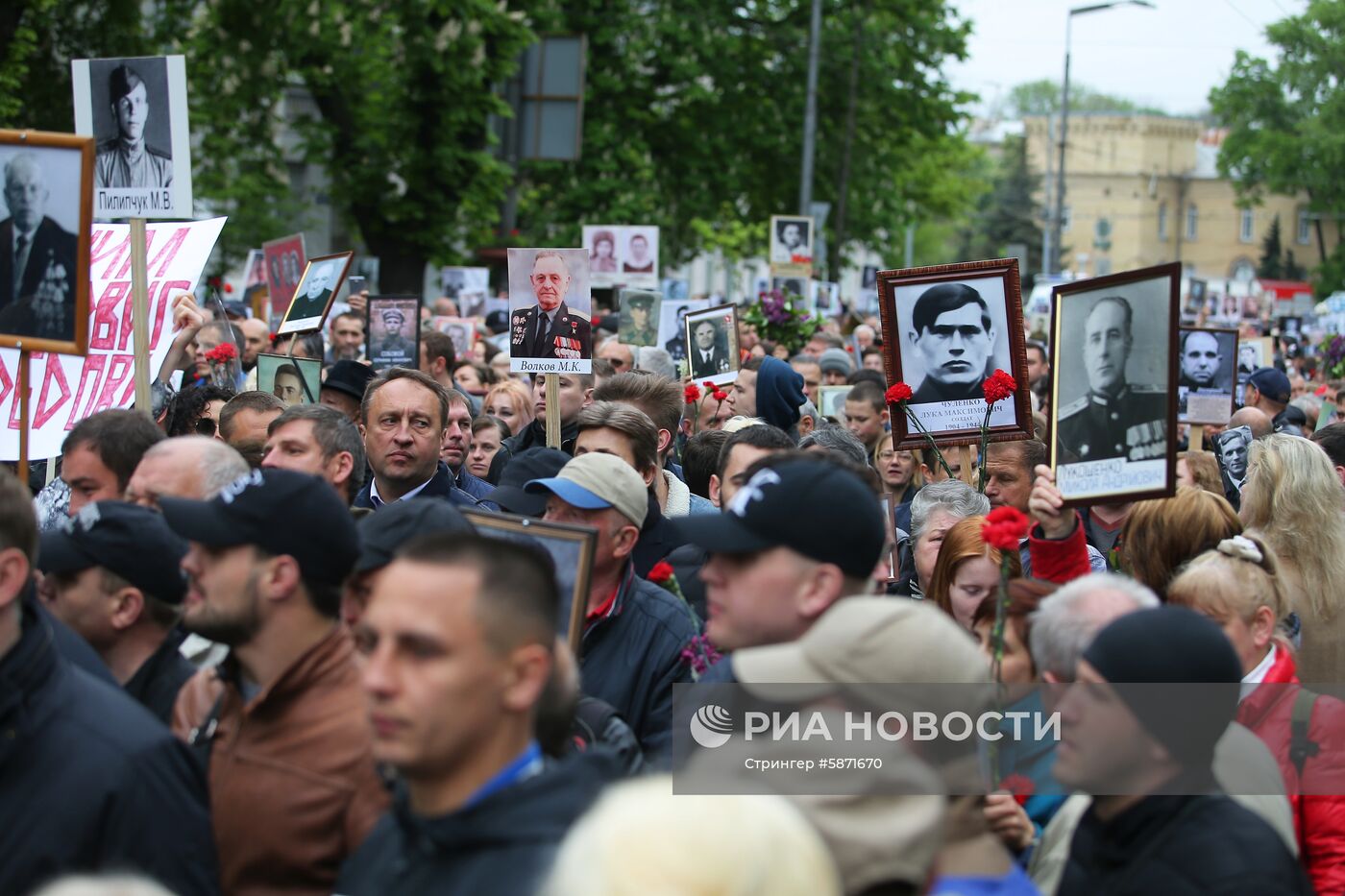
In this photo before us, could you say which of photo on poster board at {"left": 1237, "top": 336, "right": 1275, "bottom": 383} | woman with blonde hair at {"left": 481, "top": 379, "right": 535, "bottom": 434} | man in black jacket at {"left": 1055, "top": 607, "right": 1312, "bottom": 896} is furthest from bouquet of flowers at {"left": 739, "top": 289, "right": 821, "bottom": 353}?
man in black jacket at {"left": 1055, "top": 607, "right": 1312, "bottom": 896}

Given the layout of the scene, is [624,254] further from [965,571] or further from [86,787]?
[86,787]

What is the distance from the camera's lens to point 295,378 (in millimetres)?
9453

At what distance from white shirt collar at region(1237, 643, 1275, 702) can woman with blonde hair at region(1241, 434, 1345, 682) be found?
3.19 feet

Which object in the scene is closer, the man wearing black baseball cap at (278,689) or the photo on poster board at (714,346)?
the man wearing black baseball cap at (278,689)

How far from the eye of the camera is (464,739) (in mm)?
2865

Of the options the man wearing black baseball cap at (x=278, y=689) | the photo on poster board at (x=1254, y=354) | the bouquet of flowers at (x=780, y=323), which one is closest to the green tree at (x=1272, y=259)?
the photo on poster board at (x=1254, y=354)

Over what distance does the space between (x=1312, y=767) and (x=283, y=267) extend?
9.57m

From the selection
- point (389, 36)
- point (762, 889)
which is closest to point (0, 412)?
point (762, 889)

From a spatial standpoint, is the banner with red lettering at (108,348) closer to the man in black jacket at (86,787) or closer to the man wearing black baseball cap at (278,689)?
the man wearing black baseball cap at (278,689)

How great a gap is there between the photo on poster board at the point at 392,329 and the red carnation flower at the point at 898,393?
5.72 meters

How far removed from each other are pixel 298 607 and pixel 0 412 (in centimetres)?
421

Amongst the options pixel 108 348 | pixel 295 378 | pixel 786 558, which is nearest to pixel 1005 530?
pixel 786 558

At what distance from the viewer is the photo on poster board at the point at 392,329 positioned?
470 inches

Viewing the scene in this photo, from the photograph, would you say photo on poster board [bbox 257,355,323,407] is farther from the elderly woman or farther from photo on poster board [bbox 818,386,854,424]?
photo on poster board [bbox 818,386,854,424]
